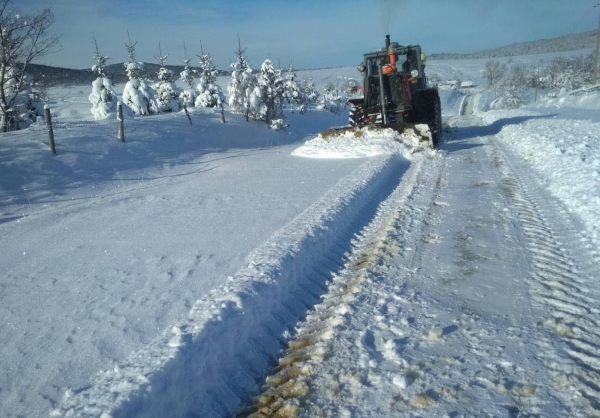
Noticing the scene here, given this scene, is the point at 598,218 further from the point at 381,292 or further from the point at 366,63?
the point at 366,63

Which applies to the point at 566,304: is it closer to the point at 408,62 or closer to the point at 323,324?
the point at 323,324

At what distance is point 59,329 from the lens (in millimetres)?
3512

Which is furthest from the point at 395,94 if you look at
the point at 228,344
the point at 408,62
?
the point at 228,344

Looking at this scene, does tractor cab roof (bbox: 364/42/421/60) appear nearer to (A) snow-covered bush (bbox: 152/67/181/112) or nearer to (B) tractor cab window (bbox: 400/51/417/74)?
(B) tractor cab window (bbox: 400/51/417/74)

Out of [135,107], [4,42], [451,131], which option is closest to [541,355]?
[451,131]

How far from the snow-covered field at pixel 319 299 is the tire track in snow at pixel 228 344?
0.01m

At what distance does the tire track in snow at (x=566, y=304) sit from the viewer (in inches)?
94.5

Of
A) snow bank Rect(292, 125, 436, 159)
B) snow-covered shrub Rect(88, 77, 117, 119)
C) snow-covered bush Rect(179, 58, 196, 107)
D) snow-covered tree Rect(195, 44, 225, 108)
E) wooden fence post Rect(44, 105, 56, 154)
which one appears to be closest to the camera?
snow bank Rect(292, 125, 436, 159)

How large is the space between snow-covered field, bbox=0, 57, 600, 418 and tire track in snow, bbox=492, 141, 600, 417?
0.02 m

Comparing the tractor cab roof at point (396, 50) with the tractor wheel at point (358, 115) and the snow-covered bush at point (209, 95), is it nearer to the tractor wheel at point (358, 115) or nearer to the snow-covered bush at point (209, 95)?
the tractor wheel at point (358, 115)

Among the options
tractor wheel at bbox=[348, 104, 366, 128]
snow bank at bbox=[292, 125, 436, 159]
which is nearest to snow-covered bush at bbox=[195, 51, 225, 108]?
tractor wheel at bbox=[348, 104, 366, 128]

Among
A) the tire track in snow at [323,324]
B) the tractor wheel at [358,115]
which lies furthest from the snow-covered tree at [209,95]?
the tire track in snow at [323,324]

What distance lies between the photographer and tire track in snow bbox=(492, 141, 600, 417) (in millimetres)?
2400

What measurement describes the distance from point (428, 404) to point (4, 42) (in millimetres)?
19522
